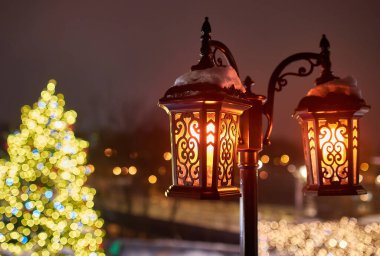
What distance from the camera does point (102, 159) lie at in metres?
24.1

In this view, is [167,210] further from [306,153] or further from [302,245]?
[306,153]

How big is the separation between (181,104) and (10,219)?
832cm

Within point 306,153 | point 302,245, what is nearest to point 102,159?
point 302,245

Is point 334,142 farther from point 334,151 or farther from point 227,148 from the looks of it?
point 227,148

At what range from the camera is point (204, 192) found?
2443 mm

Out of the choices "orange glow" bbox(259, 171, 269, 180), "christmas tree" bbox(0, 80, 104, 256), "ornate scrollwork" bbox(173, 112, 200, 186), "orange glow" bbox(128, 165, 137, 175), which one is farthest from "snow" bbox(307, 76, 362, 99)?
"orange glow" bbox(259, 171, 269, 180)

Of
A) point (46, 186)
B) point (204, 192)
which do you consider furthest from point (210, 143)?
point (46, 186)

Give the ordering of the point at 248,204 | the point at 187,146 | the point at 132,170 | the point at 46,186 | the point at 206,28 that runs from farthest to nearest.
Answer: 1. the point at 132,170
2. the point at 46,186
3. the point at 248,204
4. the point at 206,28
5. the point at 187,146

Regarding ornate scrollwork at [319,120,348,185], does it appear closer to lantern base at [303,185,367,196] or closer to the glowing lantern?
lantern base at [303,185,367,196]

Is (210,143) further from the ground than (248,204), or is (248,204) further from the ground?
(210,143)

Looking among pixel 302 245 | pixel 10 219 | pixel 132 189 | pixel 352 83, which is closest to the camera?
pixel 352 83

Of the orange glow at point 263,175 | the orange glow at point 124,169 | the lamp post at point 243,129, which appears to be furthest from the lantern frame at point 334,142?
the orange glow at point 263,175

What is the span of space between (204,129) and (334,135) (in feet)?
2.70

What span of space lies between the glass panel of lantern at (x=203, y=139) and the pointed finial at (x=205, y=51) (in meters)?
0.16
